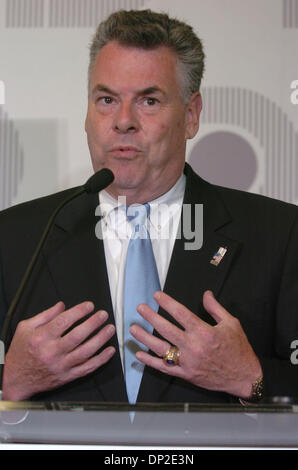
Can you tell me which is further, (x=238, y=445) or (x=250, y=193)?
(x=250, y=193)

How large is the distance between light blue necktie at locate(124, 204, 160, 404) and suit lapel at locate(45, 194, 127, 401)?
4 cm

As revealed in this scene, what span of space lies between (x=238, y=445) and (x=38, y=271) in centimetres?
91

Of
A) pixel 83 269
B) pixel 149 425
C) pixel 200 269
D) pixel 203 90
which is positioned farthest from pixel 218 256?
pixel 149 425

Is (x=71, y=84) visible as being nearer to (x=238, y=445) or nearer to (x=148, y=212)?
(x=148, y=212)

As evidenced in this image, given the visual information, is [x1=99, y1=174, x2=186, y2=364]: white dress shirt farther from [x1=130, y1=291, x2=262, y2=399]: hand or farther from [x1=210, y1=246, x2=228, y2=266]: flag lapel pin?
[x1=130, y1=291, x2=262, y2=399]: hand

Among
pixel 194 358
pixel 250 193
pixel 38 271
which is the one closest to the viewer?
pixel 194 358

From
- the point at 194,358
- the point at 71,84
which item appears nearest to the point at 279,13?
the point at 71,84

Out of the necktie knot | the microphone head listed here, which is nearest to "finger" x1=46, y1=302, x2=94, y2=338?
the microphone head

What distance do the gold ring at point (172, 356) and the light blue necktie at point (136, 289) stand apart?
256mm

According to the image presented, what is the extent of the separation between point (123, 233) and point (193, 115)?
48cm

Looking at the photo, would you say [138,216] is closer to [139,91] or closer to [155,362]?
[139,91]

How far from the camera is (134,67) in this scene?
179cm

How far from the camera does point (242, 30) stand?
6.82 ft
